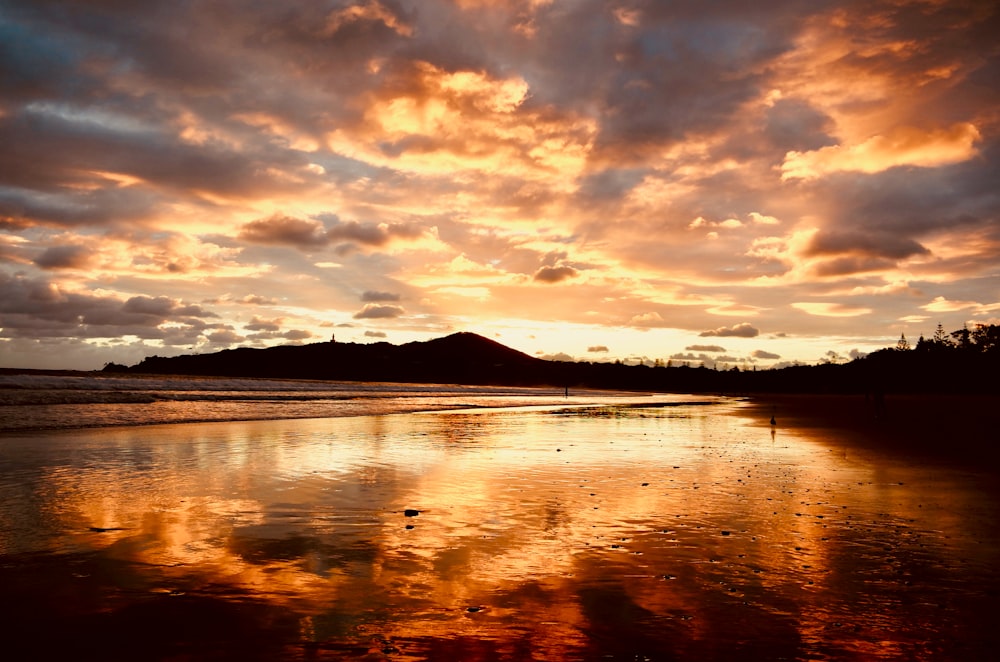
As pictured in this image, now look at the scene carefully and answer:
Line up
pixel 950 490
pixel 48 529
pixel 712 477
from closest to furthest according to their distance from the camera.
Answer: pixel 48 529 → pixel 950 490 → pixel 712 477

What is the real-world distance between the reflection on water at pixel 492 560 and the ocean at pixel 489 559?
0.04m

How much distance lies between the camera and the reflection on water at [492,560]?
603 centimetres

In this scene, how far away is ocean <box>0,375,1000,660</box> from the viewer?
601cm

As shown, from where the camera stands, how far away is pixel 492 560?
8.56m

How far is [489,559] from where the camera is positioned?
861cm

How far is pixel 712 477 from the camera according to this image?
1585cm

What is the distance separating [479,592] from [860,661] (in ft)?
12.5

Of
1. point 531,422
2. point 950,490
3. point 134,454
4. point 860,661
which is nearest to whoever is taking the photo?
point 860,661

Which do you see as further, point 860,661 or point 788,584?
point 788,584

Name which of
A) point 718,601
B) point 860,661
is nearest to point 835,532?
point 718,601

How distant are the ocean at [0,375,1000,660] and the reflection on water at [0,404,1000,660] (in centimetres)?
4

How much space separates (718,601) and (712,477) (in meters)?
9.33

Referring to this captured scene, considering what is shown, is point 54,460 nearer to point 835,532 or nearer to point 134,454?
point 134,454

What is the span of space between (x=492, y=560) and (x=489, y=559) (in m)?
0.06
